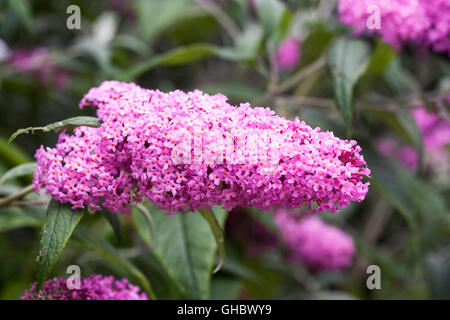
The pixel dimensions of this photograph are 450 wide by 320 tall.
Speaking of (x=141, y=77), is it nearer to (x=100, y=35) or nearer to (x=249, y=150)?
(x=100, y=35)

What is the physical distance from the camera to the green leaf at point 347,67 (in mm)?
1459

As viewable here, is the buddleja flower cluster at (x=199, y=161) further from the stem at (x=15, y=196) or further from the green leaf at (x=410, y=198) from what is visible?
the green leaf at (x=410, y=198)

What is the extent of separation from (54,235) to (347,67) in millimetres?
969

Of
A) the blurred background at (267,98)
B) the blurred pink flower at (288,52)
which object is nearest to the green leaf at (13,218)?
the blurred background at (267,98)

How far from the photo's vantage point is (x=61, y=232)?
3.28 feet

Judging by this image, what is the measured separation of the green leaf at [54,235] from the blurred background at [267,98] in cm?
45

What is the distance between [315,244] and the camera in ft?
7.43

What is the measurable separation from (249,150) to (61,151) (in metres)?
0.36

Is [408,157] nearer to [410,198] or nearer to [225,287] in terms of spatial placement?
[410,198]

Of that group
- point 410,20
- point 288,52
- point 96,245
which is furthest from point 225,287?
point 288,52

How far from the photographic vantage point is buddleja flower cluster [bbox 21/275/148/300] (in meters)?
1.10

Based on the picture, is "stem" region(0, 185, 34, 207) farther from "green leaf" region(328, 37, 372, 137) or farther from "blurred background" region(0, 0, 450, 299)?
"green leaf" region(328, 37, 372, 137)

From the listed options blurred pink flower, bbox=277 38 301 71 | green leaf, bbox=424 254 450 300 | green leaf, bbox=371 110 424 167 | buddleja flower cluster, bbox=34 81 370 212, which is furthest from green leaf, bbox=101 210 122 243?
blurred pink flower, bbox=277 38 301 71

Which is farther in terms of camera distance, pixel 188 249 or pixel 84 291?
pixel 188 249
